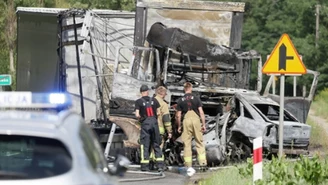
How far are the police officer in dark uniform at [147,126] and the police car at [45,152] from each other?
31.6 ft


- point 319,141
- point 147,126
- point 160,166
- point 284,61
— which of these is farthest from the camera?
point 319,141

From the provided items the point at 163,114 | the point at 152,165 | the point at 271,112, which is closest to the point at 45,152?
the point at 163,114

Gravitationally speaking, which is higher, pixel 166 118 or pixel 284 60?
pixel 284 60

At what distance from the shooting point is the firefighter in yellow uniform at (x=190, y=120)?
17688 millimetres

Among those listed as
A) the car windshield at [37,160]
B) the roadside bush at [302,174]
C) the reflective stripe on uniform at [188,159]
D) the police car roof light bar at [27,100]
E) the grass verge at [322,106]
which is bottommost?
the grass verge at [322,106]

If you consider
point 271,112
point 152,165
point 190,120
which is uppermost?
point 190,120

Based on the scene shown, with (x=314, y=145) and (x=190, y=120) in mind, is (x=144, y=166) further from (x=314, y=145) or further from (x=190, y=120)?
(x=314, y=145)

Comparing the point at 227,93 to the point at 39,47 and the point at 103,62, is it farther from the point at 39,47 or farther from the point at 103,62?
the point at 39,47

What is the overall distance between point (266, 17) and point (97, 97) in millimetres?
64699

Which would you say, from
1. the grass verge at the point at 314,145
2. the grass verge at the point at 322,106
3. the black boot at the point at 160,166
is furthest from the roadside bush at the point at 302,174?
the grass verge at the point at 322,106

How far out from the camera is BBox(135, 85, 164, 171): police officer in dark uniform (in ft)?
56.7

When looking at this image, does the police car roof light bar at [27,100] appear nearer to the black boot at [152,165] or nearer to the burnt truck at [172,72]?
the black boot at [152,165]

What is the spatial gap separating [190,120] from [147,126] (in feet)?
2.80

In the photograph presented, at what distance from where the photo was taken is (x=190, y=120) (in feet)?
58.2
